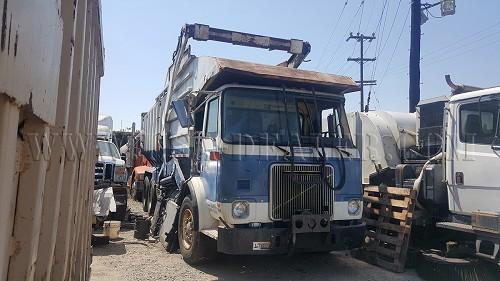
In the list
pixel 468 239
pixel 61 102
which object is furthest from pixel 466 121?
pixel 61 102

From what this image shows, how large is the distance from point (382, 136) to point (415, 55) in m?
8.56

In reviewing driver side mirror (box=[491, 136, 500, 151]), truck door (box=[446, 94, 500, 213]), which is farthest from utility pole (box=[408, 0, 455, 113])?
driver side mirror (box=[491, 136, 500, 151])

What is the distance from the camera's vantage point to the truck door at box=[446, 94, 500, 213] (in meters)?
5.52

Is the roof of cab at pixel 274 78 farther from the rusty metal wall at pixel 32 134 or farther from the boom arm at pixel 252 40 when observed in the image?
the rusty metal wall at pixel 32 134

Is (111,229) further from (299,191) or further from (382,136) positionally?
(382,136)

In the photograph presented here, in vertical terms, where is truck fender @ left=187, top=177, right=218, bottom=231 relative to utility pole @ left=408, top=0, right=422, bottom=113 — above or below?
below

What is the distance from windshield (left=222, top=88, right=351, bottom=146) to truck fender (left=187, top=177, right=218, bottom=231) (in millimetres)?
996

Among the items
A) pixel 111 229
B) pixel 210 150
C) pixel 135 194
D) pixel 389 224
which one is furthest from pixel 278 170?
pixel 135 194

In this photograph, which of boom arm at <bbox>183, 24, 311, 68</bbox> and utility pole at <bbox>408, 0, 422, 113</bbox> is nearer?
boom arm at <bbox>183, 24, 311, 68</bbox>

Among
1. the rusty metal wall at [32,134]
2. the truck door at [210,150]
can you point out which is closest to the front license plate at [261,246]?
the truck door at [210,150]

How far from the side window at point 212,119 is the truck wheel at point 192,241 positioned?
116 centimetres

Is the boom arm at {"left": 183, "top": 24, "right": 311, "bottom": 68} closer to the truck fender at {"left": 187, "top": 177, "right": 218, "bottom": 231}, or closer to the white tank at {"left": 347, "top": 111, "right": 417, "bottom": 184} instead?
the white tank at {"left": 347, "top": 111, "right": 417, "bottom": 184}

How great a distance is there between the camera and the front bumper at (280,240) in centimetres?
534

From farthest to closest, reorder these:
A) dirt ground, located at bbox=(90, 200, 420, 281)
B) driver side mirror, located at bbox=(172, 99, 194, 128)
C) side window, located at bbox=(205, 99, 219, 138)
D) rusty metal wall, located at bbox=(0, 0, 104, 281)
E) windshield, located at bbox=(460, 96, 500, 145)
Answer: driver side mirror, located at bbox=(172, 99, 194, 128)
side window, located at bbox=(205, 99, 219, 138)
dirt ground, located at bbox=(90, 200, 420, 281)
windshield, located at bbox=(460, 96, 500, 145)
rusty metal wall, located at bbox=(0, 0, 104, 281)
